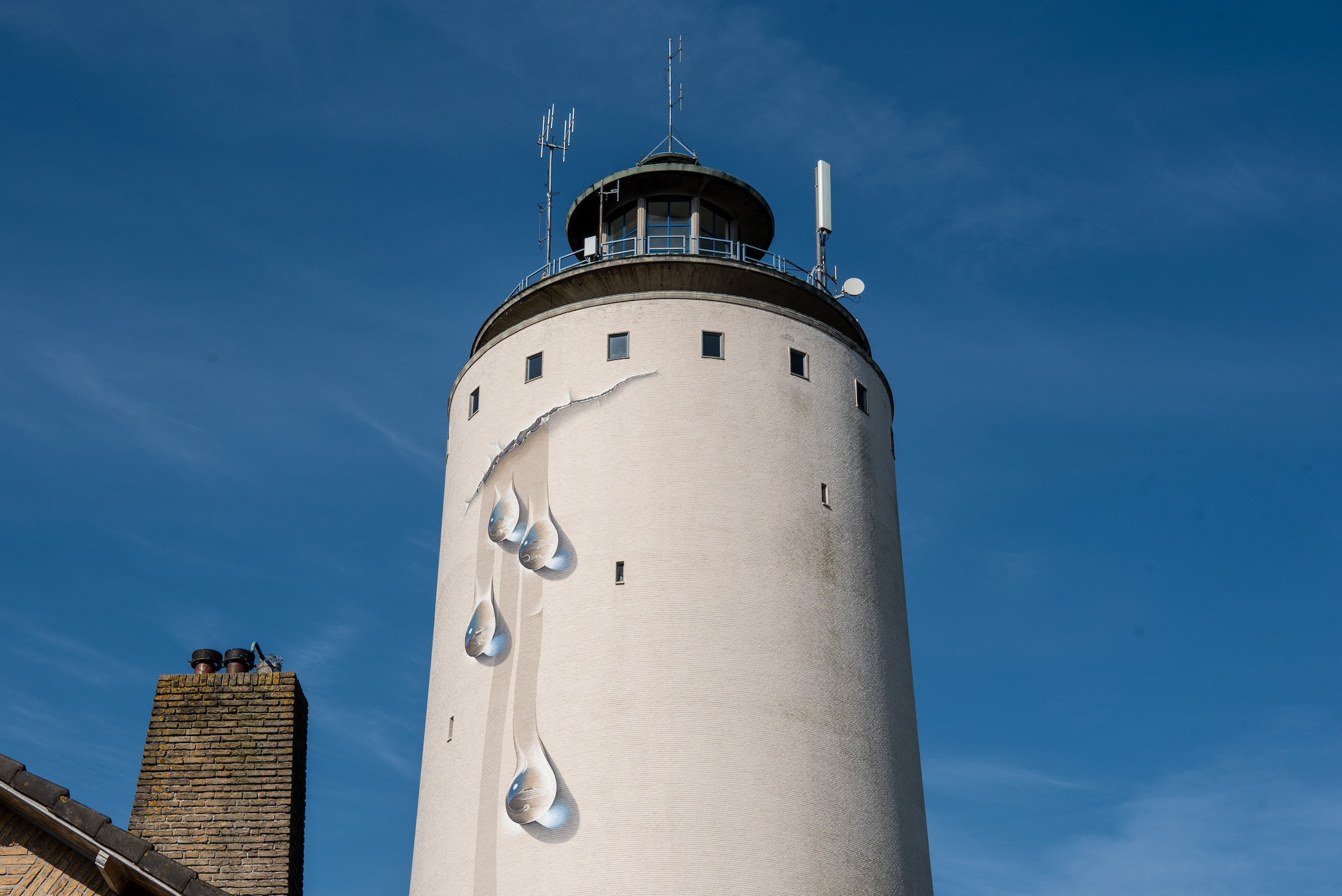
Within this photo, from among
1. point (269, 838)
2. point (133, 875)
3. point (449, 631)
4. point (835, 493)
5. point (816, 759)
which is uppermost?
point (835, 493)

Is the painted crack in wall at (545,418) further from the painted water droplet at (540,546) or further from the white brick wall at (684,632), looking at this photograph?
the painted water droplet at (540,546)

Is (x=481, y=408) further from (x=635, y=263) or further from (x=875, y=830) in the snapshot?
(x=875, y=830)

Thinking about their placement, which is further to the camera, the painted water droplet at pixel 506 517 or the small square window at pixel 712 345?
the small square window at pixel 712 345

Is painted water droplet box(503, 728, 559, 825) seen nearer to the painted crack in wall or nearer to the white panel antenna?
the painted crack in wall

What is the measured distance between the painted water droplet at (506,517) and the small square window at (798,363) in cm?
669

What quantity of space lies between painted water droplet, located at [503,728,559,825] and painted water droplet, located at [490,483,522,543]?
4.91m

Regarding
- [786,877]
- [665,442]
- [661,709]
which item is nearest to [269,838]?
[661,709]

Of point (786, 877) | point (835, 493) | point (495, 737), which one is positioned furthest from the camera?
point (835, 493)

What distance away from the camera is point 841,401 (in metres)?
32.6

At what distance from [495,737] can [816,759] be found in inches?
251

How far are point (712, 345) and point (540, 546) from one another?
232 inches

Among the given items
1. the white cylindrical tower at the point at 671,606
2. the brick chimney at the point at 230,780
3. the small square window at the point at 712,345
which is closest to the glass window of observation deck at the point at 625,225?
the white cylindrical tower at the point at 671,606

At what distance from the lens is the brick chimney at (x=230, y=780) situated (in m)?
24.4

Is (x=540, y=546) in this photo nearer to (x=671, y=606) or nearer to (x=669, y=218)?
(x=671, y=606)
